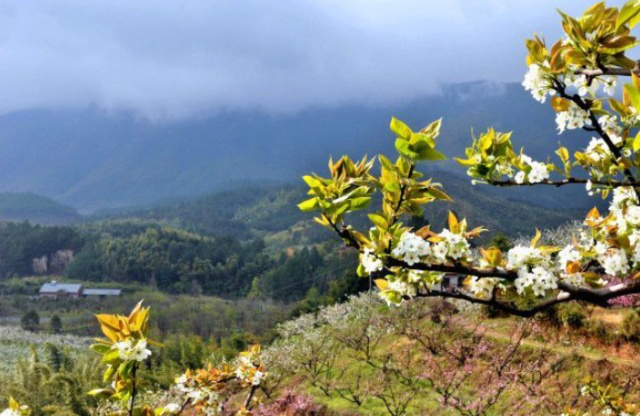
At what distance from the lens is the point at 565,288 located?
162 cm

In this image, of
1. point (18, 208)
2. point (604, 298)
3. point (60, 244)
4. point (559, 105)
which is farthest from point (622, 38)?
point (18, 208)

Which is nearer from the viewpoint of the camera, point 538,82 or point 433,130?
point 433,130

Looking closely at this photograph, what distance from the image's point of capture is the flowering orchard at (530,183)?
60.9 inches

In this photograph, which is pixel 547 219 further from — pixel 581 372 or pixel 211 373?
pixel 211 373

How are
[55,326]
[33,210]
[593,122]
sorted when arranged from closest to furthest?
1. [593,122]
2. [55,326]
3. [33,210]

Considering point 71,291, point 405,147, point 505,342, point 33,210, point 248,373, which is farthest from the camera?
point 33,210

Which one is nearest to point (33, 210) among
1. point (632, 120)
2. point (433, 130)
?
point (433, 130)

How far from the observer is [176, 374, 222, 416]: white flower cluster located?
3.62m

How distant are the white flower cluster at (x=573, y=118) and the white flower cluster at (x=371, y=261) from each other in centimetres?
88

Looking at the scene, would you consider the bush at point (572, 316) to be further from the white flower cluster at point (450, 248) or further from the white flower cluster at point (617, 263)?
the white flower cluster at point (450, 248)

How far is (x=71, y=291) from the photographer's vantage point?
236 feet

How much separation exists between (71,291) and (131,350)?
3126 inches

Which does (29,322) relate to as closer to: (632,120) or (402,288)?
(402,288)

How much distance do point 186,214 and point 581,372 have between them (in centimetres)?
13958
